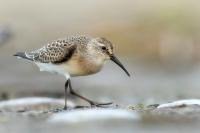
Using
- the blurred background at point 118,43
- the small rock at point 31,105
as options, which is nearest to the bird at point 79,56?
the small rock at point 31,105

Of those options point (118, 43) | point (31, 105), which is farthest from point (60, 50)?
point (118, 43)

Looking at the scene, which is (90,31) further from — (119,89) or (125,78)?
(119,89)

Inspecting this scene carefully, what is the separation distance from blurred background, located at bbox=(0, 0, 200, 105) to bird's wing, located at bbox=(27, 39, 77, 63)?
213 centimetres

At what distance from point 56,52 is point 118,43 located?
35.2 ft

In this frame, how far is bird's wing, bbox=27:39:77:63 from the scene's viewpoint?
37.3ft

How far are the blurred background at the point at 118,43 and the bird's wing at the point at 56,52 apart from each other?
83.7 inches

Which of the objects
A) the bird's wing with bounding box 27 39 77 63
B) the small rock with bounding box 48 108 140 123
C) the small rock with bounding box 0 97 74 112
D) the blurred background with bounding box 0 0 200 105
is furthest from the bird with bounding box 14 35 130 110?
the blurred background with bounding box 0 0 200 105

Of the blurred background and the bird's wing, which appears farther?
the blurred background

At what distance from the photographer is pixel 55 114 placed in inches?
399

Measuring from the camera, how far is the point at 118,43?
2212 cm

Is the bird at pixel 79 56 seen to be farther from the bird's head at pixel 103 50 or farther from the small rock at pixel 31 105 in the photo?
the small rock at pixel 31 105

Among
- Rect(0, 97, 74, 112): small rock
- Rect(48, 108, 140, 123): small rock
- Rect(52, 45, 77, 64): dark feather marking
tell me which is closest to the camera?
Rect(48, 108, 140, 123): small rock

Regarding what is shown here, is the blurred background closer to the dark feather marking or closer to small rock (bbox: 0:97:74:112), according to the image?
small rock (bbox: 0:97:74:112)

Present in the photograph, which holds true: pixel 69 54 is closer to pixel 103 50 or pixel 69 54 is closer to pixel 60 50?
pixel 60 50
